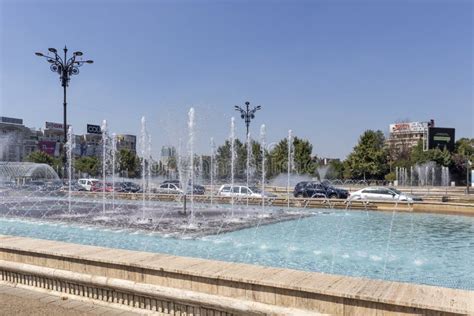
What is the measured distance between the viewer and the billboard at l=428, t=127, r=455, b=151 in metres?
91.8

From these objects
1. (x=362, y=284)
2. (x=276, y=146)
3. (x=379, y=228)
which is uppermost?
(x=276, y=146)

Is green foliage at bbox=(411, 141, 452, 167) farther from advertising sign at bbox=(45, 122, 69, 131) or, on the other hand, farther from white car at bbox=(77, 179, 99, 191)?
advertising sign at bbox=(45, 122, 69, 131)

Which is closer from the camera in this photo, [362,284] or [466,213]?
[362,284]

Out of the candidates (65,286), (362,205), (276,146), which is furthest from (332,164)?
(65,286)

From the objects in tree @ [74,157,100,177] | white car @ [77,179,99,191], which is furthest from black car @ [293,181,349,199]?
tree @ [74,157,100,177]

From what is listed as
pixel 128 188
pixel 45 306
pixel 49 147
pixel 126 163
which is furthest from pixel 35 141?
pixel 45 306

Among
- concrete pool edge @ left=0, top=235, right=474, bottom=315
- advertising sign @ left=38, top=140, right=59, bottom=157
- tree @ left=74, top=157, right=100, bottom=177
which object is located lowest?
concrete pool edge @ left=0, top=235, right=474, bottom=315

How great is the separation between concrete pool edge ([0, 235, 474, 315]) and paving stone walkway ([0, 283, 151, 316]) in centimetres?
25

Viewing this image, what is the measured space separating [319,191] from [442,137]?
7389 centimetres

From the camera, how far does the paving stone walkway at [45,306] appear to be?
4718mm

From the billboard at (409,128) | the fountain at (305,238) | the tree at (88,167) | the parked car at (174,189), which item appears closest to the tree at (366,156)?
the parked car at (174,189)

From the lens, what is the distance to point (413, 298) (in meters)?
3.52

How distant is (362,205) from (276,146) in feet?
142

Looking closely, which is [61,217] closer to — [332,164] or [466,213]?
[466,213]
